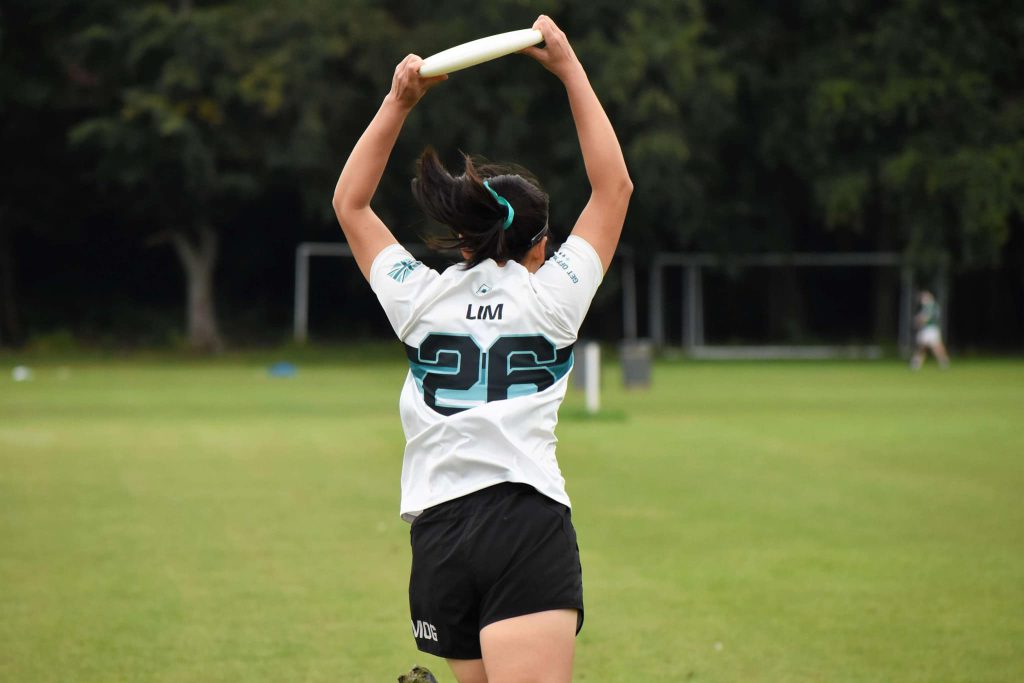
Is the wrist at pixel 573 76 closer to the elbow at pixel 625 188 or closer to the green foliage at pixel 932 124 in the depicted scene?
the elbow at pixel 625 188

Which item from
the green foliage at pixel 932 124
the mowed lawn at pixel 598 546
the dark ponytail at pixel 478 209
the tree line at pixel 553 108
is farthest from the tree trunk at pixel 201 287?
the dark ponytail at pixel 478 209

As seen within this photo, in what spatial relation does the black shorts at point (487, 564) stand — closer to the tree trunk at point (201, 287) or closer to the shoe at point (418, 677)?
the shoe at point (418, 677)

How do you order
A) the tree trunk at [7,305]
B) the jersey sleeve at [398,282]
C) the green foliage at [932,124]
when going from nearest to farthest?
the jersey sleeve at [398,282], the green foliage at [932,124], the tree trunk at [7,305]

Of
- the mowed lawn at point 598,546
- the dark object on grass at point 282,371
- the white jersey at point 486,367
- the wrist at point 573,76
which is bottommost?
the dark object on grass at point 282,371

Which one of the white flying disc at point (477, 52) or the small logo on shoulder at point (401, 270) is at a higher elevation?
the white flying disc at point (477, 52)

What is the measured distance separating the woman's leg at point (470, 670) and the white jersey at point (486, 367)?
1.29ft

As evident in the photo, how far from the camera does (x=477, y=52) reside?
3.56 metres

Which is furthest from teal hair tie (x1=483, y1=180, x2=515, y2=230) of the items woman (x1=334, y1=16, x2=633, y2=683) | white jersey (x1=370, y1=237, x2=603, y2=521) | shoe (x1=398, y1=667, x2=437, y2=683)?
shoe (x1=398, y1=667, x2=437, y2=683)

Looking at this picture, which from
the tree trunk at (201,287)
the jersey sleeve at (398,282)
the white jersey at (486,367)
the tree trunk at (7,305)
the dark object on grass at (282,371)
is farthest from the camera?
the tree trunk at (7,305)

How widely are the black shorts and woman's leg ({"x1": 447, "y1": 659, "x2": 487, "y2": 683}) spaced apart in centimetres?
2

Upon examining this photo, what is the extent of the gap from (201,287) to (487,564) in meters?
38.3

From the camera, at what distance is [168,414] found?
21406 millimetres

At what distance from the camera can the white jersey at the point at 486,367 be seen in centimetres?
362

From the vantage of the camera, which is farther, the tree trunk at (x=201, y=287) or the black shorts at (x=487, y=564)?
the tree trunk at (x=201, y=287)
